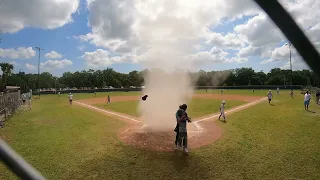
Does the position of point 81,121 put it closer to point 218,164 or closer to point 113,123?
point 113,123

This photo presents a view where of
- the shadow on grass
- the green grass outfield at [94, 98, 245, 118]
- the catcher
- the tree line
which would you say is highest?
the tree line

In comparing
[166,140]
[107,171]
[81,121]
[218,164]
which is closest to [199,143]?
[166,140]

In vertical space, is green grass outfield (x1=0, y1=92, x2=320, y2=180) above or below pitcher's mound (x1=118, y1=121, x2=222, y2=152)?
below

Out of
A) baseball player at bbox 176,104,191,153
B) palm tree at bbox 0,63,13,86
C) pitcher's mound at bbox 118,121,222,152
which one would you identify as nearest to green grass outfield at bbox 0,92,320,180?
pitcher's mound at bbox 118,121,222,152

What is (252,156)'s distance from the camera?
13.6m

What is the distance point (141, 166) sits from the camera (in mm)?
12078

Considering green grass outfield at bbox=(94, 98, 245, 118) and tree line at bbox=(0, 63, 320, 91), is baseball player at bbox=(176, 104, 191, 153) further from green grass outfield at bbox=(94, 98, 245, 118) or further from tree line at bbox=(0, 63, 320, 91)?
tree line at bbox=(0, 63, 320, 91)

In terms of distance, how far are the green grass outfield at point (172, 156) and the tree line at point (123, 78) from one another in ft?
250

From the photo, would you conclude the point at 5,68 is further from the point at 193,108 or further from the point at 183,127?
the point at 183,127

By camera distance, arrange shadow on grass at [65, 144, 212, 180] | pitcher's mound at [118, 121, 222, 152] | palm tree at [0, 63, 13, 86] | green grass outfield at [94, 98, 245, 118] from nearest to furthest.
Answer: shadow on grass at [65, 144, 212, 180], pitcher's mound at [118, 121, 222, 152], green grass outfield at [94, 98, 245, 118], palm tree at [0, 63, 13, 86]

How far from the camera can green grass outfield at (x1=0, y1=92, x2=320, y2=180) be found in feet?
37.5

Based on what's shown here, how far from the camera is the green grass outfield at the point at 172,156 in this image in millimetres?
11441

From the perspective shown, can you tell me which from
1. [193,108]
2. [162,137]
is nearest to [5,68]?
[193,108]

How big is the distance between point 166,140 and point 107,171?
494cm
